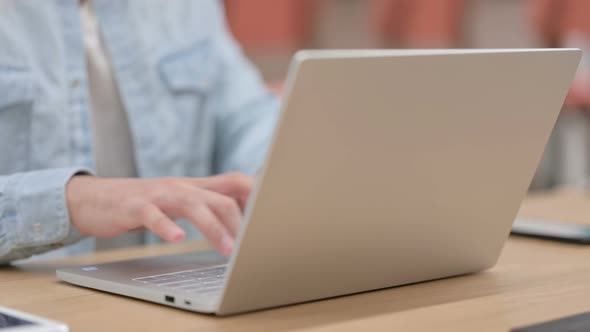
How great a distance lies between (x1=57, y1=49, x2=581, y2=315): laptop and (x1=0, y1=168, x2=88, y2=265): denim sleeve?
0.10m

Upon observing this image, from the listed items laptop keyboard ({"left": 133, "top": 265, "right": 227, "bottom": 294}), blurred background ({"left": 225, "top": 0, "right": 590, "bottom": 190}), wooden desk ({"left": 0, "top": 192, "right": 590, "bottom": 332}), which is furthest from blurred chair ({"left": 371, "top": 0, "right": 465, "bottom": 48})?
laptop keyboard ({"left": 133, "top": 265, "right": 227, "bottom": 294})

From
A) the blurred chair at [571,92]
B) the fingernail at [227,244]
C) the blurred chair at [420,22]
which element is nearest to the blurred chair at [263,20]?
the blurred chair at [420,22]

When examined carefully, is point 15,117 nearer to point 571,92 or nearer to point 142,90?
point 142,90

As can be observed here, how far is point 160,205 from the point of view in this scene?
822mm

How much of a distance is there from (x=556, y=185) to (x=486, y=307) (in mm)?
3388

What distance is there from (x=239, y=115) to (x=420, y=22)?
2.53 metres

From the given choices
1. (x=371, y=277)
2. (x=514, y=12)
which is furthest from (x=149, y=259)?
(x=514, y=12)

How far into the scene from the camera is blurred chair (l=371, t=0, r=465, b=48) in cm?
376

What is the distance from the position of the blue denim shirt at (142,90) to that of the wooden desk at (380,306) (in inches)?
7.8

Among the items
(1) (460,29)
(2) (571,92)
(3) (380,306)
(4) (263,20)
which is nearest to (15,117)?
(3) (380,306)

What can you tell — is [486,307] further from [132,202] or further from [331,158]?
[132,202]

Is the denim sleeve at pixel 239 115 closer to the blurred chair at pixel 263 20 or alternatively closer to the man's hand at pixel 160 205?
the man's hand at pixel 160 205

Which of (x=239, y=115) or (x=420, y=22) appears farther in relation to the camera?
(x=420, y=22)

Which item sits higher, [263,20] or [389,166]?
[389,166]
